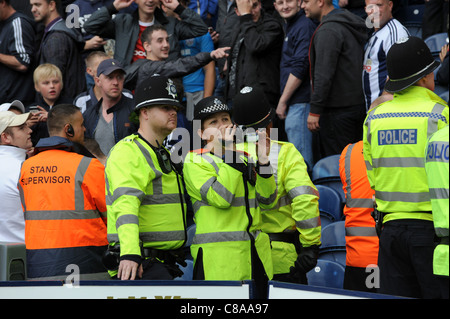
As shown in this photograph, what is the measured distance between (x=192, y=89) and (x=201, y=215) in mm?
4352

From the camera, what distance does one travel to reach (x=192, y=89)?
9062mm

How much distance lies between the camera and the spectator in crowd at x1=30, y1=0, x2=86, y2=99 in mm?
8812

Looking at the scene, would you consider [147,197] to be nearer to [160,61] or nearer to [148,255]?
[148,255]

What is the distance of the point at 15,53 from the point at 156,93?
182 inches

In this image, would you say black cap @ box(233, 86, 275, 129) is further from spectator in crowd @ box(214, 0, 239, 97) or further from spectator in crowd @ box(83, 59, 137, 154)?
spectator in crowd @ box(214, 0, 239, 97)

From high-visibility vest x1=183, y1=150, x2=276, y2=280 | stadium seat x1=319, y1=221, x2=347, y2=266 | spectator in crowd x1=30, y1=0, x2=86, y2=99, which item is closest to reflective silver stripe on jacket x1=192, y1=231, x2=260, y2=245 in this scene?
high-visibility vest x1=183, y1=150, x2=276, y2=280

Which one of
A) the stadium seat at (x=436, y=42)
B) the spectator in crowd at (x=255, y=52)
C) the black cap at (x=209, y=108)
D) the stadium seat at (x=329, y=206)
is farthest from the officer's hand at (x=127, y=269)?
the stadium seat at (x=436, y=42)

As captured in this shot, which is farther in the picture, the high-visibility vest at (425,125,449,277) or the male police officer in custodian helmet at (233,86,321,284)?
the male police officer in custodian helmet at (233,86,321,284)

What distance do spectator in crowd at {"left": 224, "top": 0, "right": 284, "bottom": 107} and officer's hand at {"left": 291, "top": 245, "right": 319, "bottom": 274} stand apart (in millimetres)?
3446

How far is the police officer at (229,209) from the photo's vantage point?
15.6ft

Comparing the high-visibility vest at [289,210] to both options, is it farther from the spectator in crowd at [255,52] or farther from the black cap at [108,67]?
the spectator in crowd at [255,52]

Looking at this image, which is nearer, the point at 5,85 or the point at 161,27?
the point at 161,27
